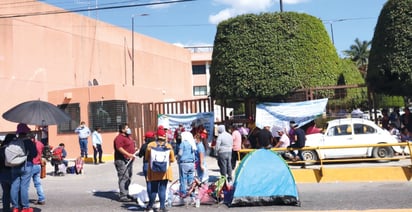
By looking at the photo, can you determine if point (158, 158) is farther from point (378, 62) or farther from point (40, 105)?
point (378, 62)

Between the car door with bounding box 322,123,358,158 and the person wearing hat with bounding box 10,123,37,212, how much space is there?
1054cm

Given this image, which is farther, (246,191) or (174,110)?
(174,110)

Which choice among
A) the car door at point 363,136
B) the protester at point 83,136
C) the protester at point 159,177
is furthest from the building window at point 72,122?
the protester at point 159,177

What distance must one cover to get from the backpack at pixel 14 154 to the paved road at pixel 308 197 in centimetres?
174

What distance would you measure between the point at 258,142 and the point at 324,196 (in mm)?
→ 4274

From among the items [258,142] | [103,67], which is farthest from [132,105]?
[103,67]

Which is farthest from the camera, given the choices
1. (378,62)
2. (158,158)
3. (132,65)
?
(132,65)

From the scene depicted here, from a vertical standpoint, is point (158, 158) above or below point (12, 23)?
below

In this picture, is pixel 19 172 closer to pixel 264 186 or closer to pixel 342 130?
pixel 264 186

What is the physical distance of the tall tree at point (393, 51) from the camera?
16.4 m

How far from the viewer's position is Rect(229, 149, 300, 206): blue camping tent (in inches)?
346

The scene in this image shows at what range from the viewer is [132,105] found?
2205 cm

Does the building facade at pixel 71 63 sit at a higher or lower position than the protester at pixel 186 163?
higher

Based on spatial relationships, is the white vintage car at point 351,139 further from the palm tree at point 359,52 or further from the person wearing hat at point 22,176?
the palm tree at point 359,52
